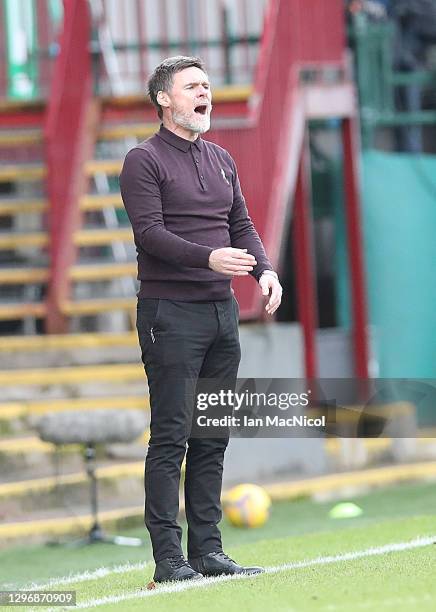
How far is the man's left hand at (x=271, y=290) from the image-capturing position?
614cm

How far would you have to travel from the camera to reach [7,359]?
37.3 feet

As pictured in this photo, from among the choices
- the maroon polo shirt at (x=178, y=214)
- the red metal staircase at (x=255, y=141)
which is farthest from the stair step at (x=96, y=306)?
the maroon polo shirt at (x=178, y=214)

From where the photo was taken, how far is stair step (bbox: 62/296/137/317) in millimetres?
11474

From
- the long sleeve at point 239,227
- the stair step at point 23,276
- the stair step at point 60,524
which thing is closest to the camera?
the long sleeve at point 239,227

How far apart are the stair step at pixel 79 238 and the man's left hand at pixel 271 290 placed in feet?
18.7

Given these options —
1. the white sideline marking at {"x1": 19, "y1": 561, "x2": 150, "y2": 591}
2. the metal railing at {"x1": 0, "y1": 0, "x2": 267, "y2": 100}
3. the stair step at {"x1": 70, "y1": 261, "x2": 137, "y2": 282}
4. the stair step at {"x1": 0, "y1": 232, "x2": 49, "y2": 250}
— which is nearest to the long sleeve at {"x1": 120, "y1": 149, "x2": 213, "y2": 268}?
the white sideline marking at {"x1": 19, "y1": 561, "x2": 150, "y2": 591}

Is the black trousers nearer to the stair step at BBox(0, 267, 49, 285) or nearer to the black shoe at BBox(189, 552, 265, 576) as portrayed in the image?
the black shoe at BBox(189, 552, 265, 576)

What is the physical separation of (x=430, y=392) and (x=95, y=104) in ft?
12.0

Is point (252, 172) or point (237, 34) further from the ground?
point (237, 34)

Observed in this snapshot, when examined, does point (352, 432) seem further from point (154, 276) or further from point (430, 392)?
point (154, 276)

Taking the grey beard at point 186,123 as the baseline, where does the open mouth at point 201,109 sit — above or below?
above

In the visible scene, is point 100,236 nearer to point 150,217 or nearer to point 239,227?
point 239,227

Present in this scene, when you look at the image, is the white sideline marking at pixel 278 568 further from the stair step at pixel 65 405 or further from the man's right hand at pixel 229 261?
the stair step at pixel 65 405

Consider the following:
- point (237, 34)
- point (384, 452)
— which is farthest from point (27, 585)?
point (237, 34)
